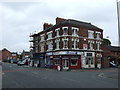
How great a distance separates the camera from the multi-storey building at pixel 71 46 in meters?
34.5

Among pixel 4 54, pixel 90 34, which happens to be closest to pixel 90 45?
pixel 90 34

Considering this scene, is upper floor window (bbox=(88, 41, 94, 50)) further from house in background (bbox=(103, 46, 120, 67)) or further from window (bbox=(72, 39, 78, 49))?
house in background (bbox=(103, 46, 120, 67))

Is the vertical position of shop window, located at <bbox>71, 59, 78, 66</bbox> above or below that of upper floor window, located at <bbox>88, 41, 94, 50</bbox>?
below

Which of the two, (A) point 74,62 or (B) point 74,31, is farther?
(B) point 74,31

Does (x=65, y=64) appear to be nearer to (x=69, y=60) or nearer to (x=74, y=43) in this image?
(x=69, y=60)

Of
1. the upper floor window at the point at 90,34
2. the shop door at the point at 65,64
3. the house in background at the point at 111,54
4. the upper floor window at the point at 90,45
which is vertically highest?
the upper floor window at the point at 90,34

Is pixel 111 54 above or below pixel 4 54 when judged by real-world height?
above

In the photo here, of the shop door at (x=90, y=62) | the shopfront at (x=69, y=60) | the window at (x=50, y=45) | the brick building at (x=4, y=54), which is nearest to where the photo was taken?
the shopfront at (x=69, y=60)

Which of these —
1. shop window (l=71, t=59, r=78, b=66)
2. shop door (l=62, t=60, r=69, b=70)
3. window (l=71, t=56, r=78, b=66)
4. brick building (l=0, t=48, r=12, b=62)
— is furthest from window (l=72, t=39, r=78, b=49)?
brick building (l=0, t=48, r=12, b=62)

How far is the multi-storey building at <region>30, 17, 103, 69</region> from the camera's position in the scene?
3450 cm

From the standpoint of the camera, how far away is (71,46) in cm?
Result: 3444

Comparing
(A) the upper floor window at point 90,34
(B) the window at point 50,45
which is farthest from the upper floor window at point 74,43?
(B) the window at point 50,45

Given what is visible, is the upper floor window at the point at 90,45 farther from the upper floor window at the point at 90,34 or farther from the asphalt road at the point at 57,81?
the asphalt road at the point at 57,81

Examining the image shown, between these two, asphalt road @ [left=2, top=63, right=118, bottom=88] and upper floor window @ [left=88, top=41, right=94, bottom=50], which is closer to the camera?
asphalt road @ [left=2, top=63, right=118, bottom=88]
